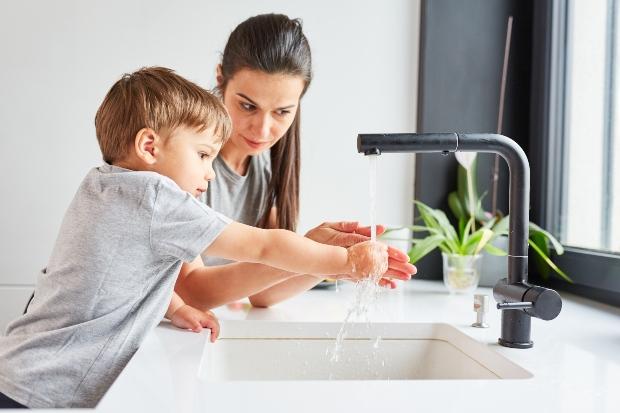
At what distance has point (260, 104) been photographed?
1.29 metres

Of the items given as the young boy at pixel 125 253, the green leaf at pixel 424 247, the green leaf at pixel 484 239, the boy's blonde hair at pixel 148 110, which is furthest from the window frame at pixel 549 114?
the boy's blonde hair at pixel 148 110

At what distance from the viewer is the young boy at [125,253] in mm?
862

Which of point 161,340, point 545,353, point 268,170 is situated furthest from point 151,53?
point 545,353

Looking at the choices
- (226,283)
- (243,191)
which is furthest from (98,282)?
(243,191)

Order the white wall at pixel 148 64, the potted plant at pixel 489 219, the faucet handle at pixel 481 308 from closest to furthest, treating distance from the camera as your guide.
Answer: the faucet handle at pixel 481 308 < the potted plant at pixel 489 219 < the white wall at pixel 148 64

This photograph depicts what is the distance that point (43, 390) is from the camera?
856 mm

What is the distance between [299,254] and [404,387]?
278 mm

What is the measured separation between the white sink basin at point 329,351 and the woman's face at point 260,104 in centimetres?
39

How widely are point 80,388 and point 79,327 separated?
8 cm

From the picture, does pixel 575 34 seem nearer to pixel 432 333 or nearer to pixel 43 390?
pixel 432 333

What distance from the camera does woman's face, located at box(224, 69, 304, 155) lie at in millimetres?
1285

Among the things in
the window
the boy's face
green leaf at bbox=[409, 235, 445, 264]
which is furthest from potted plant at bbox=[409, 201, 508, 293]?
the boy's face

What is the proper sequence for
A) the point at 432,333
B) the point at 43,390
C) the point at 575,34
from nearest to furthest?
the point at 43,390
the point at 432,333
the point at 575,34

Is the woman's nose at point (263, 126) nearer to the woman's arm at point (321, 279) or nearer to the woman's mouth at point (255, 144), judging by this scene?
the woman's mouth at point (255, 144)
